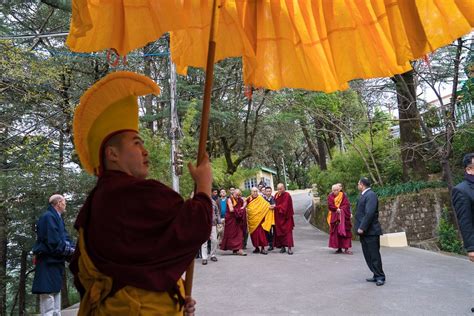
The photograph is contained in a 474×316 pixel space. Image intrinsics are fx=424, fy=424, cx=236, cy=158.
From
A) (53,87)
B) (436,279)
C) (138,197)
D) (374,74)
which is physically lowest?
(436,279)

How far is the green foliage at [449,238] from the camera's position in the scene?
1227cm

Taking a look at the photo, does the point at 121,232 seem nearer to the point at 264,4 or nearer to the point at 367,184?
the point at 264,4

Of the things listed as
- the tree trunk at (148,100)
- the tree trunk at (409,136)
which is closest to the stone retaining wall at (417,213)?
the tree trunk at (409,136)

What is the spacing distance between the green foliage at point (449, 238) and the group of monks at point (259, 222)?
176 inches

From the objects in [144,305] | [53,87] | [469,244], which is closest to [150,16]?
[144,305]

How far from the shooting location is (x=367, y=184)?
27.0 feet

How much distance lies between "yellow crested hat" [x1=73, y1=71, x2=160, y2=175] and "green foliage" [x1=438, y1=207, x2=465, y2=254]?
12574 millimetres

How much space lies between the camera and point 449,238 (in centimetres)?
1259

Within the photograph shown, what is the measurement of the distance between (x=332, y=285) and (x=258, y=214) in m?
5.16

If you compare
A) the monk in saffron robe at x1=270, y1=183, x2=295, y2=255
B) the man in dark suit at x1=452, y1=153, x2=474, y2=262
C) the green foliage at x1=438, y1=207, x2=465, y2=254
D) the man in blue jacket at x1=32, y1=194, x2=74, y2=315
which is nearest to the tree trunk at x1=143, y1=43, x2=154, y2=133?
the monk in saffron robe at x1=270, y1=183, x2=295, y2=255

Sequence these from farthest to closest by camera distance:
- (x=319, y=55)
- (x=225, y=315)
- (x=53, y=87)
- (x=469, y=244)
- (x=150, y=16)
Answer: (x=53, y=87)
(x=225, y=315)
(x=469, y=244)
(x=319, y=55)
(x=150, y=16)

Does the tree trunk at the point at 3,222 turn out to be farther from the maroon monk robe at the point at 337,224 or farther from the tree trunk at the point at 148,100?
the maroon monk robe at the point at 337,224

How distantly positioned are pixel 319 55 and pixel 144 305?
5.89 feet

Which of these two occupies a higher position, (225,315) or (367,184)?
(367,184)
